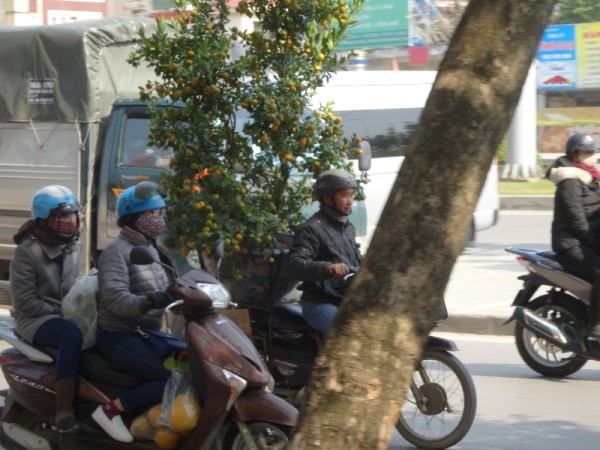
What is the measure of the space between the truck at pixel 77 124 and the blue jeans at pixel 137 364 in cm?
533

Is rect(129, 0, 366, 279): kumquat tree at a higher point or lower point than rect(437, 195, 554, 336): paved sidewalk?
higher

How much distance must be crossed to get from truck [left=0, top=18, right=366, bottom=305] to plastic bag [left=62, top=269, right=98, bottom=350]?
507cm

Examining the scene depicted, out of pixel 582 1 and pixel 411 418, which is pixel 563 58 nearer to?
pixel 582 1

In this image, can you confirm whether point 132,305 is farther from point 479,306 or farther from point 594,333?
point 479,306

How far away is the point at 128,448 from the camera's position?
16.7 ft

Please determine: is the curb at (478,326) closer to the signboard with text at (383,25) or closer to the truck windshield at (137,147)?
the truck windshield at (137,147)

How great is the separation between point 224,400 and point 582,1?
1496 inches

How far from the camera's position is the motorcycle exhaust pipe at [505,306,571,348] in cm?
762

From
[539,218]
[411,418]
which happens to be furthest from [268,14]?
[539,218]

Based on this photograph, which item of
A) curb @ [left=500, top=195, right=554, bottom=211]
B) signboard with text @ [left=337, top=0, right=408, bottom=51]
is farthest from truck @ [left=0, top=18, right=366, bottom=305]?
signboard with text @ [left=337, top=0, right=408, bottom=51]

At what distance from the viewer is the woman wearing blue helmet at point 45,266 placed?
5.39 meters

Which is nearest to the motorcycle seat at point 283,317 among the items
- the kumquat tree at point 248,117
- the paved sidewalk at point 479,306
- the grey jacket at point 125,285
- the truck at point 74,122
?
the kumquat tree at point 248,117

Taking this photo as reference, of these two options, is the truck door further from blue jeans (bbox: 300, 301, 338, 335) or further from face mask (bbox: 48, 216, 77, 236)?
face mask (bbox: 48, 216, 77, 236)

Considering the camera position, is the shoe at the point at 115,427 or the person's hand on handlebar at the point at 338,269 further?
the person's hand on handlebar at the point at 338,269
